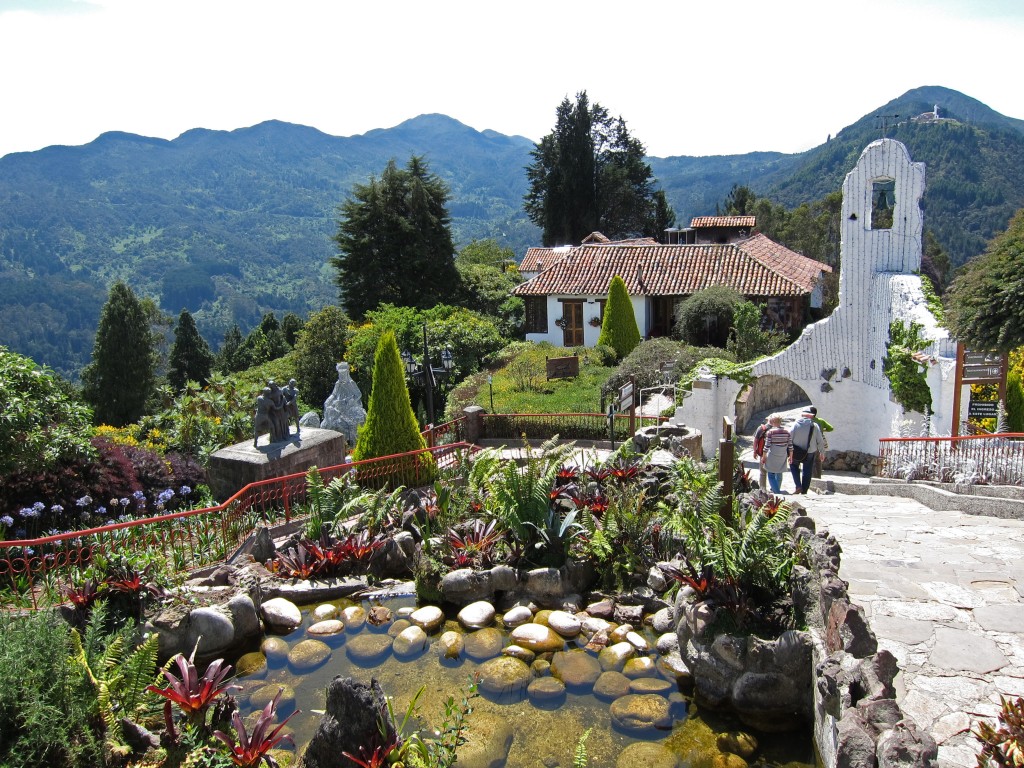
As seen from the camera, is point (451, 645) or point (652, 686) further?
point (451, 645)

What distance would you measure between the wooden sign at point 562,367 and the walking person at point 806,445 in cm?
1174

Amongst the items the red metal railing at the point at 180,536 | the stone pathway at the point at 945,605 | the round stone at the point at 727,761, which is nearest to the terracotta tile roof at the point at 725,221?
the red metal railing at the point at 180,536

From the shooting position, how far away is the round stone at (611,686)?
21.0 feet

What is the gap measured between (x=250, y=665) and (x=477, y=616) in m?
2.32

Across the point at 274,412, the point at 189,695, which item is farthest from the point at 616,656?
the point at 274,412

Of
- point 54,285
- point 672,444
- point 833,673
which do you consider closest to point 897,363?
→ point 672,444

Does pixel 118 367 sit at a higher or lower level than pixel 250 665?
higher

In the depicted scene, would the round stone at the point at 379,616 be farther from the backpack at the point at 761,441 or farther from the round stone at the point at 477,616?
the backpack at the point at 761,441

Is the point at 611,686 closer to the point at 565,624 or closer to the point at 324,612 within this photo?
the point at 565,624

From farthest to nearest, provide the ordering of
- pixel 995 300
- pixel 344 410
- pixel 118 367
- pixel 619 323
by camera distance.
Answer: pixel 118 367
pixel 619 323
pixel 344 410
pixel 995 300

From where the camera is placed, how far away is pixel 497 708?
6270mm

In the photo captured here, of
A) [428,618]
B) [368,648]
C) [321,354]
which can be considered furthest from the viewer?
[321,354]

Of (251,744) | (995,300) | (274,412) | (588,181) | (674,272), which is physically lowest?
(251,744)

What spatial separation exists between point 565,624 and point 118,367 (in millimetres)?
33040
